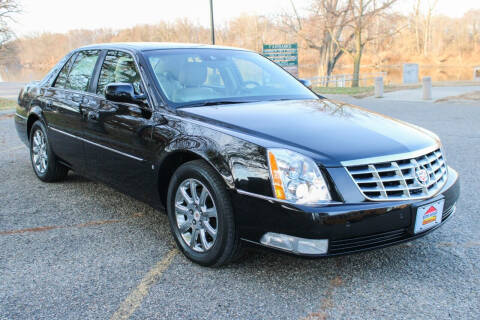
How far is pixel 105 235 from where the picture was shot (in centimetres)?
388

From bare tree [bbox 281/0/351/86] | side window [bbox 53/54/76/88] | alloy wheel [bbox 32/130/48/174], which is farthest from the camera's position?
bare tree [bbox 281/0/351/86]

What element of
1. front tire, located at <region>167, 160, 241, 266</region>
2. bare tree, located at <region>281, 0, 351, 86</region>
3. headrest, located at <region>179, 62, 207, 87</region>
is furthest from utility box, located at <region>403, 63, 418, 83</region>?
front tire, located at <region>167, 160, 241, 266</region>

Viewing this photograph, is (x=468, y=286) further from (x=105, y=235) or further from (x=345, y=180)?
(x=105, y=235)

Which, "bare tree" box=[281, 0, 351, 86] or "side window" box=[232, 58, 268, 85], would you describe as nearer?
"side window" box=[232, 58, 268, 85]

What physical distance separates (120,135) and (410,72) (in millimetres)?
26277

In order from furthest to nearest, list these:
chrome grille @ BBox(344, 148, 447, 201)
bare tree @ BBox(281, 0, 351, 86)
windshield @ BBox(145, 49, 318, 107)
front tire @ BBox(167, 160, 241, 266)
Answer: bare tree @ BBox(281, 0, 351, 86) → windshield @ BBox(145, 49, 318, 107) → front tire @ BBox(167, 160, 241, 266) → chrome grille @ BBox(344, 148, 447, 201)

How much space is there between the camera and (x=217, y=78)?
160 inches

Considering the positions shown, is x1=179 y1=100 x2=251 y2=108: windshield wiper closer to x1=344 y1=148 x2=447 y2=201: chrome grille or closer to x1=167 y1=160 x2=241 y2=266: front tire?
x1=167 y1=160 x2=241 y2=266: front tire

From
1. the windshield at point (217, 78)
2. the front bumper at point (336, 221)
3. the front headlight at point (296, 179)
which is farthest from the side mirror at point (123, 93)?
the front headlight at point (296, 179)

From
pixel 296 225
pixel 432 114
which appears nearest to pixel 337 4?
pixel 432 114

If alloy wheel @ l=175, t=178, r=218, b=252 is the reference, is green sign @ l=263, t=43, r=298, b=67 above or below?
above

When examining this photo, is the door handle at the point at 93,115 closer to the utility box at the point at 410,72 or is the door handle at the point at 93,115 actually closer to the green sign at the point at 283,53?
the green sign at the point at 283,53

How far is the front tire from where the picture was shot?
296cm

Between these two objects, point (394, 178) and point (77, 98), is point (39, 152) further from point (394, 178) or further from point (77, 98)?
point (394, 178)
